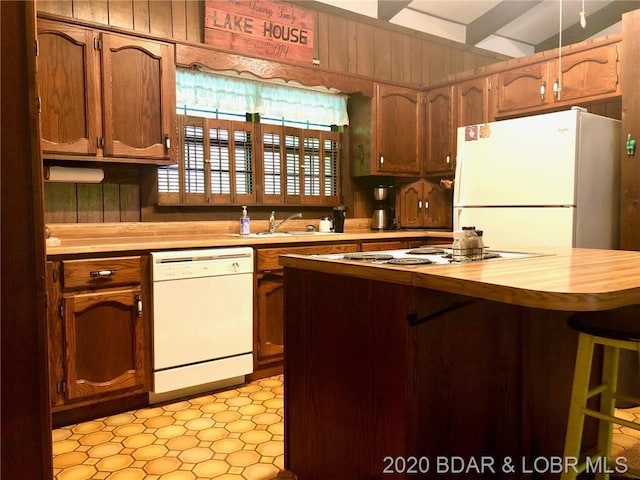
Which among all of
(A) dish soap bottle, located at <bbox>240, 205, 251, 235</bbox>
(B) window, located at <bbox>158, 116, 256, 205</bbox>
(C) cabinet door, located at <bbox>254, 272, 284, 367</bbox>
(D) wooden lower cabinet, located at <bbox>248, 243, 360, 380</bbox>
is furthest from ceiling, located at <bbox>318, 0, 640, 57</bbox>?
(C) cabinet door, located at <bbox>254, 272, 284, 367</bbox>

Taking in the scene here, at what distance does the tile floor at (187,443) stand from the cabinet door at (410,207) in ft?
7.13

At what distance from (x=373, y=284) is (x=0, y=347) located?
2.98 ft

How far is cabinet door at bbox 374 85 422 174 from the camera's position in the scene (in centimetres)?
402

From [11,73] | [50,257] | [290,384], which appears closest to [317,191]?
[50,257]

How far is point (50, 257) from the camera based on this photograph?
89.6 inches

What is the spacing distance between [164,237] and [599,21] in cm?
Result: 431

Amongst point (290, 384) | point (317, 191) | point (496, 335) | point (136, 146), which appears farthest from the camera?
point (317, 191)

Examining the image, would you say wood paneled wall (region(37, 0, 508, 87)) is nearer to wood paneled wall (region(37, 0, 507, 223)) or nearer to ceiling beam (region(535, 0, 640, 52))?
wood paneled wall (region(37, 0, 507, 223))

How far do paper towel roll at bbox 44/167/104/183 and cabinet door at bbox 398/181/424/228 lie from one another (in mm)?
2459

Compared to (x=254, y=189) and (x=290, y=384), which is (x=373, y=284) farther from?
(x=254, y=189)

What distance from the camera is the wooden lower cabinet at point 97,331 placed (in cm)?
231

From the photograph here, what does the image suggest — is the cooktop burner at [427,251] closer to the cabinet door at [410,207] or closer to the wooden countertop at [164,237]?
the wooden countertop at [164,237]

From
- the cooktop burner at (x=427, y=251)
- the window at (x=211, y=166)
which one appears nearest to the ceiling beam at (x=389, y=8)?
the window at (x=211, y=166)

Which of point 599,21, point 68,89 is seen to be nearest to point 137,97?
point 68,89
